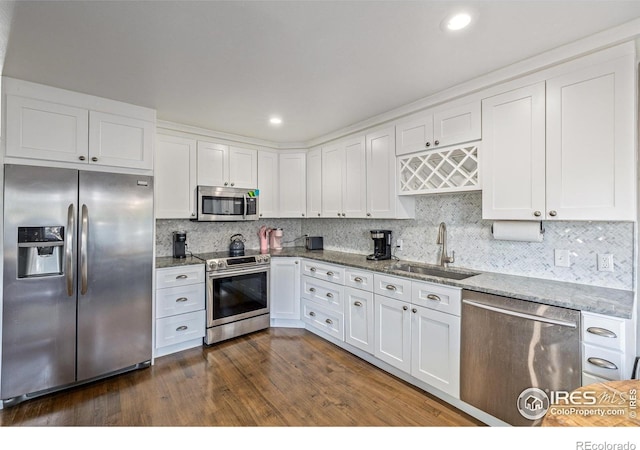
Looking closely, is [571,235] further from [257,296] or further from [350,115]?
[257,296]

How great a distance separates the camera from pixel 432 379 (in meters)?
2.22

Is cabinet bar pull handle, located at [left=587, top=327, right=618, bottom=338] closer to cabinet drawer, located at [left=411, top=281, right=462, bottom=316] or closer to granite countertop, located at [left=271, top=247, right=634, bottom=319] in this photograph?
granite countertop, located at [left=271, top=247, right=634, bottom=319]

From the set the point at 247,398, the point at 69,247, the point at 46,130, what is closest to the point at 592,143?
the point at 247,398

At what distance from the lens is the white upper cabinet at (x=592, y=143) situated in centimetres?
163

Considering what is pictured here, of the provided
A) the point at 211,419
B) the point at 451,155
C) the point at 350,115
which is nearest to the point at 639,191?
the point at 451,155

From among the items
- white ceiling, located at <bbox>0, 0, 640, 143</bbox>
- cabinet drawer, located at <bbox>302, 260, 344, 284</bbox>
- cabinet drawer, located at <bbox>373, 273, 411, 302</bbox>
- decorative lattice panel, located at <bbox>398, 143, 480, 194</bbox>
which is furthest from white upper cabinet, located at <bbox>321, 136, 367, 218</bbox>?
cabinet drawer, located at <bbox>373, 273, 411, 302</bbox>

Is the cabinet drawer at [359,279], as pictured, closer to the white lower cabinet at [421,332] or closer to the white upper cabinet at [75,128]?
the white lower cabinet at [421,332]

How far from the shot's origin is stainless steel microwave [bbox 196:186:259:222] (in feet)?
11.1

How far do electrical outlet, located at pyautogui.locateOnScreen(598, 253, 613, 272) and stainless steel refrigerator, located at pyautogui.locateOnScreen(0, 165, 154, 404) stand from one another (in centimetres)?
345

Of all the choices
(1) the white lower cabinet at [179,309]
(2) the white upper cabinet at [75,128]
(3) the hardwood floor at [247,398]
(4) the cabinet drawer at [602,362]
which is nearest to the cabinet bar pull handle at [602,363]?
(4) the cabinet drawer at [602,362]

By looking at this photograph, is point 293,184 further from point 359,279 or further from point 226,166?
point 359,279

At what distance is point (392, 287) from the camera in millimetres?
2518

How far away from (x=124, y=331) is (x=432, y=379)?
260 cm

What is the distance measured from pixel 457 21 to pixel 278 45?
1001 millimetres
